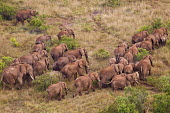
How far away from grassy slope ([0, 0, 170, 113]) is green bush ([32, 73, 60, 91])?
1.57ft

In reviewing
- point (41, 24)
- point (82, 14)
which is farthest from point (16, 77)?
point (82, 14)

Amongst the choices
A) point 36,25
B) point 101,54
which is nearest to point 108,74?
point 101,54

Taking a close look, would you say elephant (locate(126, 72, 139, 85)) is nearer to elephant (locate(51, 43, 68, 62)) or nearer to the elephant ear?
the elephant ear

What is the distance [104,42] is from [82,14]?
28.0 ft

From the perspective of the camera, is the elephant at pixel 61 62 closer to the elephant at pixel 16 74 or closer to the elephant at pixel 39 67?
the elephant at pixel 39 67

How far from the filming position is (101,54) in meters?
19.0

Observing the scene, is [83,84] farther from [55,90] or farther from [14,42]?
[14,42]

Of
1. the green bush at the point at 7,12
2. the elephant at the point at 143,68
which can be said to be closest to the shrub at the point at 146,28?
the elephant at the point at 143,68

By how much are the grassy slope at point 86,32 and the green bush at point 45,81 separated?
478 mm

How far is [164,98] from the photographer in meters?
10.7

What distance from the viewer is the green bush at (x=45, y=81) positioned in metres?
14.3

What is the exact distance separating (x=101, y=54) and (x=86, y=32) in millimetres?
5436

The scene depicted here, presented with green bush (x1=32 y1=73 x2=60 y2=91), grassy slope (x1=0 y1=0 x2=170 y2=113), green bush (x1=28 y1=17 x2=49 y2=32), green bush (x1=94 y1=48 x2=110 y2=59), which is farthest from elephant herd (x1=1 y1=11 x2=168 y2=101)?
green bush (x1=28 y1=17 x2=49 y2=32)

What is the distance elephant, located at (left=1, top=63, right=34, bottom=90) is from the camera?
14.5 m
